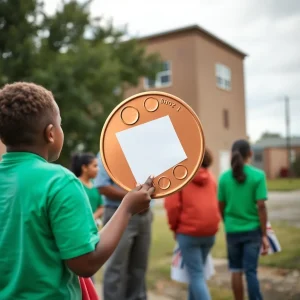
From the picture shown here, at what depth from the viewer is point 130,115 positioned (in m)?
1.74

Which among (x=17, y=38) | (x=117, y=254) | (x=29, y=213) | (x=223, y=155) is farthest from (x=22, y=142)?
(x=223, y=155)

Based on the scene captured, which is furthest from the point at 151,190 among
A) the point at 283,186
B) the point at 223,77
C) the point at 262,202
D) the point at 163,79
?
the point at 283,186

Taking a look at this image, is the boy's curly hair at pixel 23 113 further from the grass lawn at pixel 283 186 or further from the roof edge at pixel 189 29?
the grass lawn at pixel 283 186

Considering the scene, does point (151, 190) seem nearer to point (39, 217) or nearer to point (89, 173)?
point (39, 217)

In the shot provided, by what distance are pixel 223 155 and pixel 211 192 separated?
23491 millimetres

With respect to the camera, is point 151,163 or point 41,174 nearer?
point 41,174

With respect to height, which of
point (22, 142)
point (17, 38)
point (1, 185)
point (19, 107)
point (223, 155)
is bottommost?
point (223, 155)

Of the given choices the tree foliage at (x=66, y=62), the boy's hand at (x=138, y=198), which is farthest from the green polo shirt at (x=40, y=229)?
the tree foliage at (x=66, y=62)

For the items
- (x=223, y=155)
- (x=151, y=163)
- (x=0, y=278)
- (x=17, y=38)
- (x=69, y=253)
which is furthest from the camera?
(x=223, y=155)

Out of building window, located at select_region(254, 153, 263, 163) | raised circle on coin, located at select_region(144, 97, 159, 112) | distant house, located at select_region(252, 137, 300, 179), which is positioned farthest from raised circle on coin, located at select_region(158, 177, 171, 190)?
building window, located at select_region(254, 153, 263, 163)

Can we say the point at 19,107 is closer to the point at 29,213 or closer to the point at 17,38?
the point at 29,213

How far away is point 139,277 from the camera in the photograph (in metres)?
4.23

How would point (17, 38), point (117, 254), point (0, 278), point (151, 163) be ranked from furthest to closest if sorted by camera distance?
point (17, 38), point (117, 254), point (151, 163), point (0, 278)

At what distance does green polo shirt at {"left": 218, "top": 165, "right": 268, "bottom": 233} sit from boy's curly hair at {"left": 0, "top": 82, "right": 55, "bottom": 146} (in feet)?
9.95
